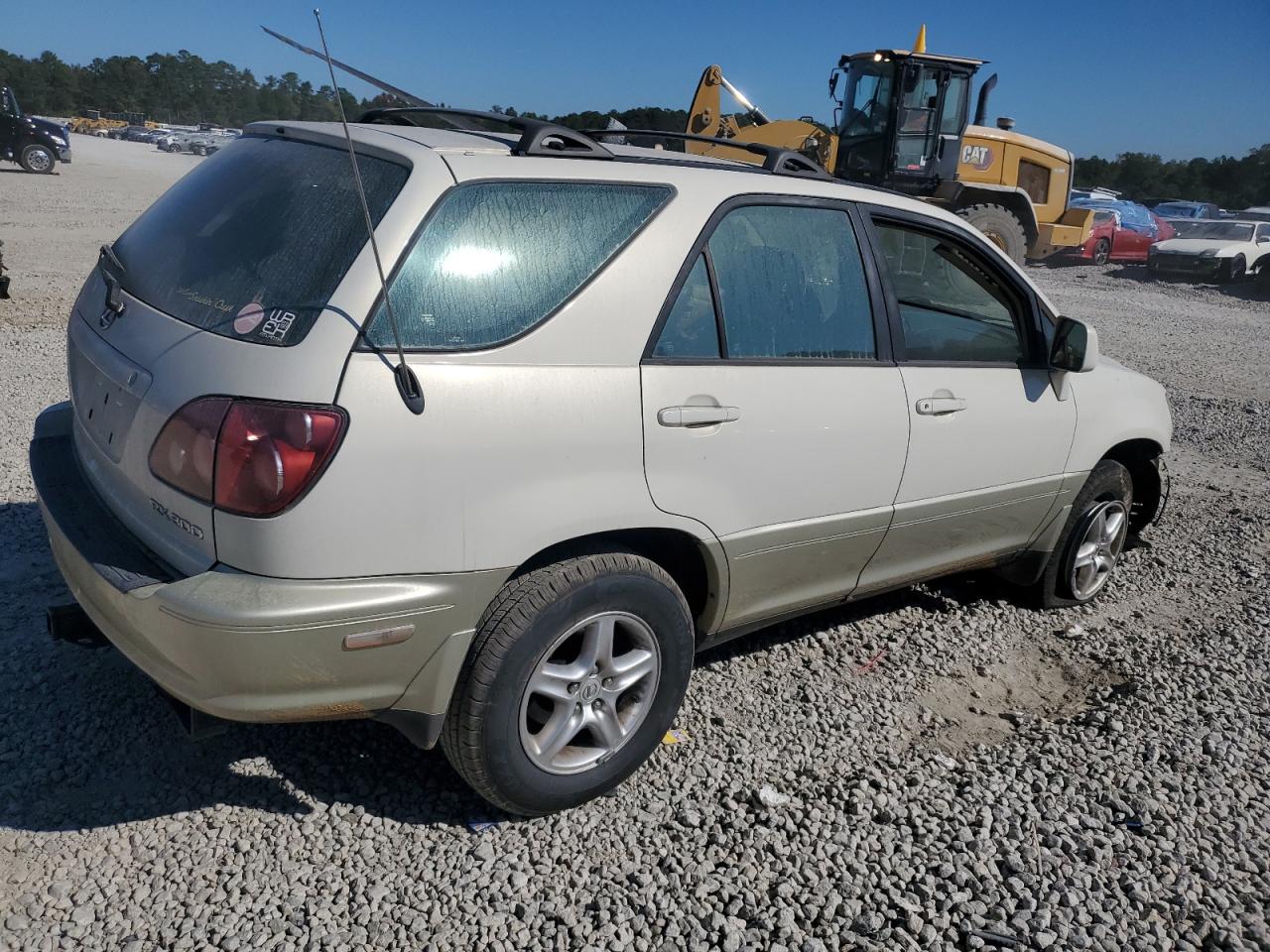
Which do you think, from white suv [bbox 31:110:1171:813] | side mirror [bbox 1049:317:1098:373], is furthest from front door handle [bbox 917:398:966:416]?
side mirror [bbox 1049:317:1098:373]

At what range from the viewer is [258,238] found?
2652mm

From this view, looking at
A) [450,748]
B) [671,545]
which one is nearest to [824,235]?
[671,545]

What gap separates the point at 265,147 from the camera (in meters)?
3.04

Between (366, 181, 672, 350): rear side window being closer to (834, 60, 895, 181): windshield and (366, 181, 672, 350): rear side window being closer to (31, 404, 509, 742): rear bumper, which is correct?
(31, 404, 509, 742): rear bumper

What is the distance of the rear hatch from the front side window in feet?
6.13

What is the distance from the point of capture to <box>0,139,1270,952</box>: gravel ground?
99.7 inches

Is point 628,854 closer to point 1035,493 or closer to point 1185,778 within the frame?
point 1185,778

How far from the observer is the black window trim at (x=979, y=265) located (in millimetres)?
3467

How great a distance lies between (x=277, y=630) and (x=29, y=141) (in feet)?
110

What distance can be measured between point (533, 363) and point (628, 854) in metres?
1.38

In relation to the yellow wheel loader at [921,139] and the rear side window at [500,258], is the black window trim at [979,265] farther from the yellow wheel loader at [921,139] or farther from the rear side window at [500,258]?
the yellow wheel loader at [921,139]

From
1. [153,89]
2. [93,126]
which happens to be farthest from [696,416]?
[153,89]

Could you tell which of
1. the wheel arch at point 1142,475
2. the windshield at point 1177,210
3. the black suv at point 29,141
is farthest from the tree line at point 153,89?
the wheel arch at point 1142,475

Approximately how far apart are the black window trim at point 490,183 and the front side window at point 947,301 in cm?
108
